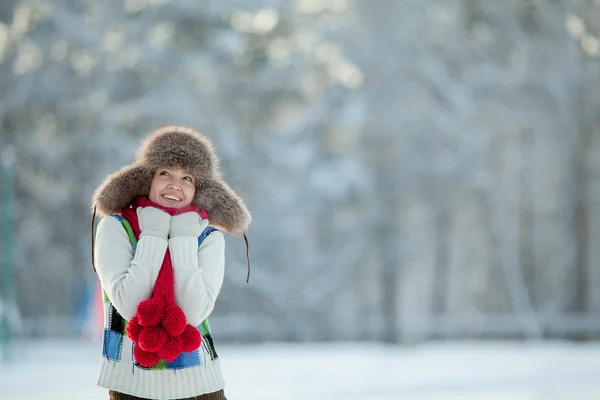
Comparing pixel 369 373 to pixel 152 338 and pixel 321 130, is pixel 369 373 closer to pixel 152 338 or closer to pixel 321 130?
pixel 321 130

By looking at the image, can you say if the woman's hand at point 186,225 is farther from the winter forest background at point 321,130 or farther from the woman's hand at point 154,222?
the winter forest background at point 321,130

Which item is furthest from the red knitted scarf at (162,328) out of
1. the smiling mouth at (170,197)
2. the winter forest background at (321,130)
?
the winter forest background at (321,130)

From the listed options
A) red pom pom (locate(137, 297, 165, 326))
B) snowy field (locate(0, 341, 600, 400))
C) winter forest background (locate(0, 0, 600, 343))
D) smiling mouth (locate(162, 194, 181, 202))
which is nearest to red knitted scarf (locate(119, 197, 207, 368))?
red pom pom (locate(137, 297, 165, 326))

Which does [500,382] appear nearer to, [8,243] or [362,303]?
[8,243]

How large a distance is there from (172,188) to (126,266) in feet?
0.93

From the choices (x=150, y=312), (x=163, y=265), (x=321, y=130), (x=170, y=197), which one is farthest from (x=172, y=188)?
(x=321, y=130)

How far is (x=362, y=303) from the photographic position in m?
18.4

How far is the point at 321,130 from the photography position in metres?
15.4

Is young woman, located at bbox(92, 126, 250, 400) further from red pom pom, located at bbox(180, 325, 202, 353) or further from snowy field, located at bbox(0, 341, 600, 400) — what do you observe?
snowy field, located at bbox(0, 341, 600, 400)

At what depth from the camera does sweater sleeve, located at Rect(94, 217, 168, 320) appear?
2.50 metres

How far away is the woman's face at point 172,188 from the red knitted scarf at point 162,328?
7.9 inches

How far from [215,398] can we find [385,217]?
11.4 metres

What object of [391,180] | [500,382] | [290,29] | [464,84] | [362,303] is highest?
[290,29]

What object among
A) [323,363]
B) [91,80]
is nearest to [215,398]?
[323,363]
